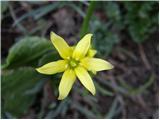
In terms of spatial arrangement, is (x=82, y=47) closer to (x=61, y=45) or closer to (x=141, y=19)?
(x=61, y=45)

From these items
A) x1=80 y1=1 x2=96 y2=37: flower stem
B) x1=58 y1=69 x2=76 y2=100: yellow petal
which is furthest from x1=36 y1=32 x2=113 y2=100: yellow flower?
x1=80 y1=1 x2=96 y2=37: flower stem

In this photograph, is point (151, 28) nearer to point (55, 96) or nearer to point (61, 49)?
point (55, 96)

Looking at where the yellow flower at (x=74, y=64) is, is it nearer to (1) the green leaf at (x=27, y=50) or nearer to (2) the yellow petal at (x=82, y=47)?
(2) the yellow petal at (x=82, y=47)

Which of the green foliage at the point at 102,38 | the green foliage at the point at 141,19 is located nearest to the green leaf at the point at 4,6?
the green foliage at the point at 102,38

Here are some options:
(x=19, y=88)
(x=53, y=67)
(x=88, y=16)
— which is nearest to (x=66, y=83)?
(x=53, y=67)

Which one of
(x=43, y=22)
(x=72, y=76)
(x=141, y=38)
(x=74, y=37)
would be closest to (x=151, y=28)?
(x=141, y=38)

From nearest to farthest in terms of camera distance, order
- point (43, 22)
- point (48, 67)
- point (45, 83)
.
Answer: point (48, 67) → point (45, 83) → point (43, 22)
